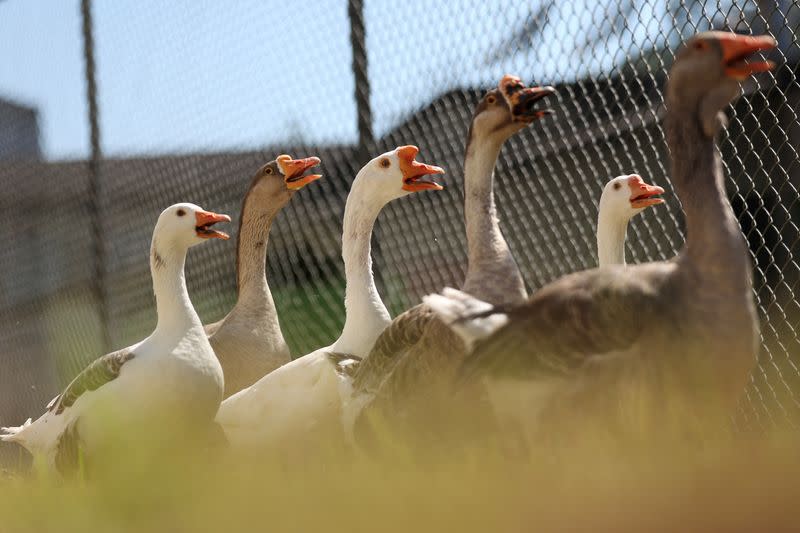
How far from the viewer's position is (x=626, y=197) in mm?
4590

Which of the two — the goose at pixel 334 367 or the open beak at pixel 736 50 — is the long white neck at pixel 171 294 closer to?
the goose at pixel 334 367

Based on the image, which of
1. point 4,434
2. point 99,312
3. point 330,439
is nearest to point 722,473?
point 330,439

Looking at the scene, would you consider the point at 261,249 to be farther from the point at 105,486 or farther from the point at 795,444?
the point at 795,444

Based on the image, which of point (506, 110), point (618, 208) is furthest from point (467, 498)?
point (618, 208)

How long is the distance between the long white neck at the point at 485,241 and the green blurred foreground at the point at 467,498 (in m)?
2.26

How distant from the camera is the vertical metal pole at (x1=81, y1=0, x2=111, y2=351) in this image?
8.27 metres

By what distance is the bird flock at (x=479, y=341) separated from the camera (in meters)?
2.21

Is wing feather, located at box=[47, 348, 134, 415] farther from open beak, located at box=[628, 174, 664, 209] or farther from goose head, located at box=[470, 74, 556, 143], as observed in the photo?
open beak, located at box=[628, 174, 664, 209]

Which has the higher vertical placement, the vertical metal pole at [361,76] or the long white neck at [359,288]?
the vertical metal pole at [361,76]

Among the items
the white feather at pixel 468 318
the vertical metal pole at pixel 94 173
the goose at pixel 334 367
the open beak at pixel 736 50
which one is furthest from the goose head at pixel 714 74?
the vertical metal pole at pixel 94 173

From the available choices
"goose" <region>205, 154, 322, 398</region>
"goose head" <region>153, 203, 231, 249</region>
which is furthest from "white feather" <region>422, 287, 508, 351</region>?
"goose" <region>205, 154, 322, 398</region>

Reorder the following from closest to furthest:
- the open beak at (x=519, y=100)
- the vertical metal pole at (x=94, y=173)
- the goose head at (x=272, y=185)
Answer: the open beak at (x=519, y=100)
the goose head at (x=272, y=185)
the vertical metal pole at (x=94, y=173)

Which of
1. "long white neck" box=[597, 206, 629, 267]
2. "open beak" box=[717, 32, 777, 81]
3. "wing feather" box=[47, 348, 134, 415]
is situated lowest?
"long white neck" box=[597, 206, 629, 267]

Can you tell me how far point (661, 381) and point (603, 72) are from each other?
2.75 m
